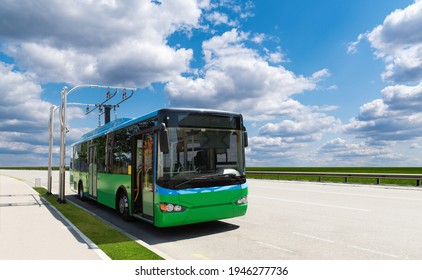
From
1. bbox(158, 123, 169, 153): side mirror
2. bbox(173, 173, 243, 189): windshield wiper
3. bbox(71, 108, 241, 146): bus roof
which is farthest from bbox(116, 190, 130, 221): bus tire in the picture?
bbox(158, 123, 169, 153): side mirror

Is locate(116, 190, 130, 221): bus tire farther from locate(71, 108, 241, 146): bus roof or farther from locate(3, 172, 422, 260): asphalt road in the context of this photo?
locate(71, 108, 241, 146): bus roof

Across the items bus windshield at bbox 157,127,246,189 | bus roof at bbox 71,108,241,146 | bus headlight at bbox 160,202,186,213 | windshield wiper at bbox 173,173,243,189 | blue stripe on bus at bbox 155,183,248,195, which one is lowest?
bus headlight at bbox 160,202,186,213

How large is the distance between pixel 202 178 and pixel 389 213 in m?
6.56

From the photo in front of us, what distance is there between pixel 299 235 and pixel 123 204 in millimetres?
5362

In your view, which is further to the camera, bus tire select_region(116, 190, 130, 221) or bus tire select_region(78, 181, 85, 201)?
bus tire select_region(78, 181, 85, 201)

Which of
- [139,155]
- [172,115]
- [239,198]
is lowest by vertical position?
[239,198]

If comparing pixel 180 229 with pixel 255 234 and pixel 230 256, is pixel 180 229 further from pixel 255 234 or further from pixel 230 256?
pixel 230 256

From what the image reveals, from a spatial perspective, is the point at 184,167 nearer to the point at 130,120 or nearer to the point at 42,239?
the point at 130,120

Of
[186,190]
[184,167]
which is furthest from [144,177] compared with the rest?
[186,190]

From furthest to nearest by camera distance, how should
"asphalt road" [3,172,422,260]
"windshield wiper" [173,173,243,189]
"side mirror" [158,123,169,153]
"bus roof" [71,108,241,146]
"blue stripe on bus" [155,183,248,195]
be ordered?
1. "bus roof" [71,108,241,146]
2. "windshield wiper" [173,173,243,189]
3. "blue stripe on bus" [155,183,248,195]
4. "side mirror" [158,123,169,153]
5. "asphalt road" [3,172,422,260]

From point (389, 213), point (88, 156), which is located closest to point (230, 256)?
point (389, 213)

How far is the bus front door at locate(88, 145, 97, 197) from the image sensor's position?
14205 millimetres

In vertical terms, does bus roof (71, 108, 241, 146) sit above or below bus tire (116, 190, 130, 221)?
above
